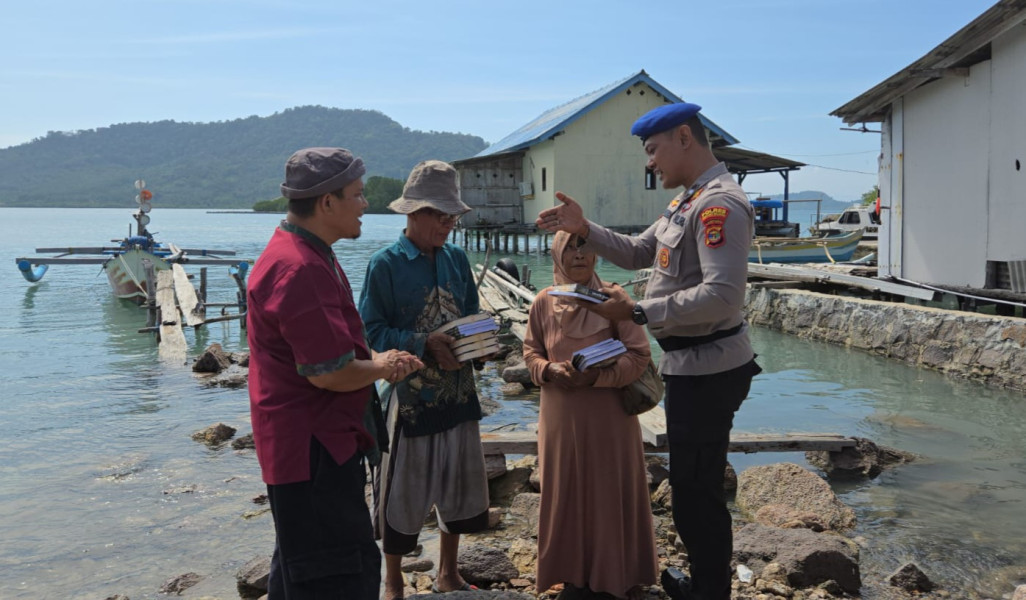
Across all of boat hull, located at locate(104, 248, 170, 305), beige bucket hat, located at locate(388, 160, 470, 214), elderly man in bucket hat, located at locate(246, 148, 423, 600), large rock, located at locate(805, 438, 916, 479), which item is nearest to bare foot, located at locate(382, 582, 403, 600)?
elderly man in bucket hat, located at locate(246, 148, 423, 600)

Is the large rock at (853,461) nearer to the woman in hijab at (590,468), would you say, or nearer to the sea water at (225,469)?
the sea water at (225,469)

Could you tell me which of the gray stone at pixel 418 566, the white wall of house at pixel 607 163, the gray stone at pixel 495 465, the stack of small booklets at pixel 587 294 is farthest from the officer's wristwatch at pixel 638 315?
the white wall of house at pixel 607 163

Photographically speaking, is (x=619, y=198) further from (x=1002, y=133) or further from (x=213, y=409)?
(x=213, y=409)

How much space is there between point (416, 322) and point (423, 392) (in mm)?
335

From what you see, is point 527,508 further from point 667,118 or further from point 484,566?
point 667,118

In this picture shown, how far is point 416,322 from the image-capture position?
370 centimetres

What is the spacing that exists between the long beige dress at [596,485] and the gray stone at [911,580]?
1528 mm

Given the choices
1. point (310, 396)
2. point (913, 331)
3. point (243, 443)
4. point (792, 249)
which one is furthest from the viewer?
point (792, 249)

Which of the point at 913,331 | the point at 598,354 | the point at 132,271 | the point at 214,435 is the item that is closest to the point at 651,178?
the point at 598,354

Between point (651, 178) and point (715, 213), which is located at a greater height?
point (651, 178)

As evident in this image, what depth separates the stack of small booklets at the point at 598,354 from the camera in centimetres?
348

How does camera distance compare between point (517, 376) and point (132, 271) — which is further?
point (132, 271)

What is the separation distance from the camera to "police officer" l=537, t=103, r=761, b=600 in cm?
305

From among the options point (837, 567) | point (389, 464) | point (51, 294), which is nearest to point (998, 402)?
point (837, 567)
